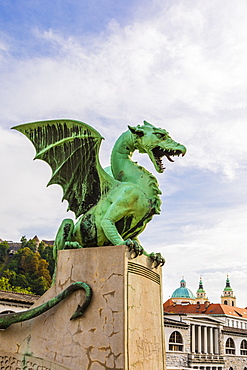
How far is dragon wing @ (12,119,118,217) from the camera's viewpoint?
544 cm

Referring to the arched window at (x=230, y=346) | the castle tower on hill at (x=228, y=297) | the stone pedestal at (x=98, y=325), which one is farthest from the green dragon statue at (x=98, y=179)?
the castle tower on hill at (x=228, y=297)

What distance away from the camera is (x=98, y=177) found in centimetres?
544

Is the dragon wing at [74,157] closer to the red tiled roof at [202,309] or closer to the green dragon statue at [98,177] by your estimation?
the green dragon statue at [98,177]

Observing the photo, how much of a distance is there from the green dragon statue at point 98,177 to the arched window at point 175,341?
22.7 m

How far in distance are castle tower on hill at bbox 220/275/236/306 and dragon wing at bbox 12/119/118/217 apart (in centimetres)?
8261

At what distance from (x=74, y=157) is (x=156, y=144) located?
3.73 ft

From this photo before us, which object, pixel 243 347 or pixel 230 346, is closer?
pixel 230 346

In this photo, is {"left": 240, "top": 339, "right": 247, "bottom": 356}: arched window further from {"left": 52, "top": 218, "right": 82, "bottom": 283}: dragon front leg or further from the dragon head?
{"left": 52, "top": 218, "right": 82, "bottom": 283}: dragon front leg

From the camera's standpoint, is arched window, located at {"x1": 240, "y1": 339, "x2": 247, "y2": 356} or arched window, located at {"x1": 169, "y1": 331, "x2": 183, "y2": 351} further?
arched window, located at {"x1": 240, "y1": 339, "x2": 247, "y2": 356}

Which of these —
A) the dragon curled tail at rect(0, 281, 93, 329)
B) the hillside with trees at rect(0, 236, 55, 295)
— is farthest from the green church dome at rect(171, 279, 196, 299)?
the dragon curled tail at rect(0, 281, 93, 329)

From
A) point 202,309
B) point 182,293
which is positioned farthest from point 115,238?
point 182,293

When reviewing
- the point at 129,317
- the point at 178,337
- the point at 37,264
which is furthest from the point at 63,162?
the point at 37,264

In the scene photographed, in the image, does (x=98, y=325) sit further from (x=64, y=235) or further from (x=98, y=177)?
(x=98, y=177)

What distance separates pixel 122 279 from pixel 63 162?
2.01 m
